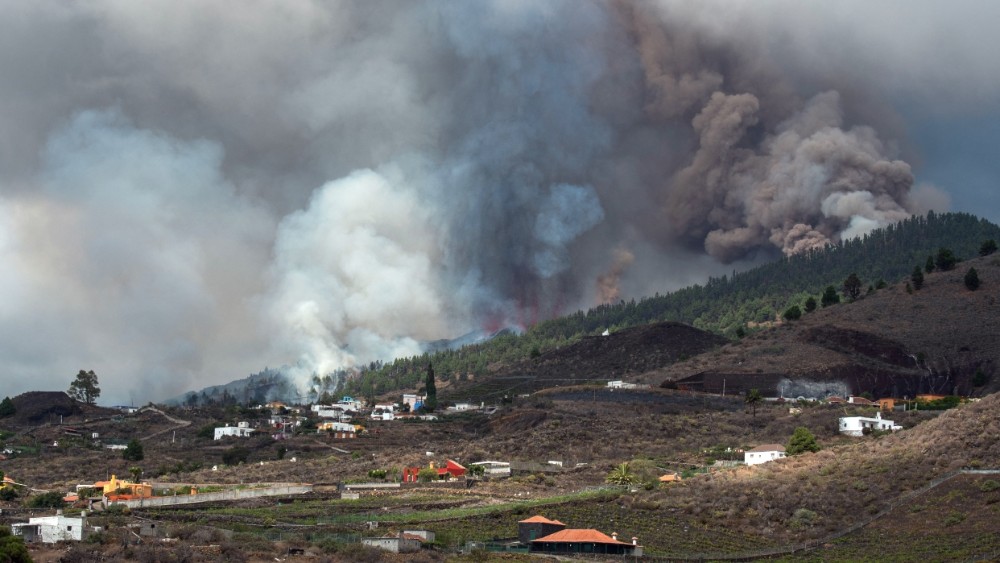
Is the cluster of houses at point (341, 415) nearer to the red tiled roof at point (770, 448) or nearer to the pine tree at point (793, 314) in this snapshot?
the pine tree at point (793, 314)

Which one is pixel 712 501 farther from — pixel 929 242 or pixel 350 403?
pixel 929 242

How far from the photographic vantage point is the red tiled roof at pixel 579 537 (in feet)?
216

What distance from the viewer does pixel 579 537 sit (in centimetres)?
6638

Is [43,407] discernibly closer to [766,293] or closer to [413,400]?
[413,400]

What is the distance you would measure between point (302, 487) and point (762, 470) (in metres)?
28.4

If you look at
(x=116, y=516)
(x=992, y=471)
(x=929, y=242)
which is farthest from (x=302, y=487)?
(x=929, y=242)

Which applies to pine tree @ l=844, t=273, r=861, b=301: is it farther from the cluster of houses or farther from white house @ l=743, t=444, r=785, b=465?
white house @ l=743, t=444, r=785, b=465

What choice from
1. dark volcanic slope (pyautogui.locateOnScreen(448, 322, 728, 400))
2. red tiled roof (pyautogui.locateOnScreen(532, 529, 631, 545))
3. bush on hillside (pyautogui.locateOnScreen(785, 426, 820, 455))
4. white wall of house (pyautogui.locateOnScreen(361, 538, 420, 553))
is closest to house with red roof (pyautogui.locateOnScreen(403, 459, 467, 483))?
bush on hillside (pyautogui.locateOnScreen(785, 426, 820, 455))

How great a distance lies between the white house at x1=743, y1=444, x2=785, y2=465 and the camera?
93.1 meters

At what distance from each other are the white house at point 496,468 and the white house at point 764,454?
1591 cm

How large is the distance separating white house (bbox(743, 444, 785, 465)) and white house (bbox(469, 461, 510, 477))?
1591 cm

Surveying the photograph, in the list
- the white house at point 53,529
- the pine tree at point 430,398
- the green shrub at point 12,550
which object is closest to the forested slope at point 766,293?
the pine tree at point 430,398

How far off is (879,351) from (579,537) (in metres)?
75.7

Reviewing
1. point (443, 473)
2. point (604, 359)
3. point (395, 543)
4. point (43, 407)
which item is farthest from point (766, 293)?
point (395, 543)
